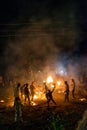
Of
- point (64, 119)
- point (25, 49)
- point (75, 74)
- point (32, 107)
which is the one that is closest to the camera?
point (64, 119)

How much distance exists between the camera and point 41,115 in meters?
17.0

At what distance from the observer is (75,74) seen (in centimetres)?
3603

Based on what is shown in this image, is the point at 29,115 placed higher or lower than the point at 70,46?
lower

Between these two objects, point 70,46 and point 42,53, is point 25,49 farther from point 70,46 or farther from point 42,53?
point 70,46

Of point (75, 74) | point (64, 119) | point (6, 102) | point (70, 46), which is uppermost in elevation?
point (70, 46)

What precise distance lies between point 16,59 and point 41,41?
521cm

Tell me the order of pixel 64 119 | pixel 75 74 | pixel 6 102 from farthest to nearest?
pixel 75 74 < pixel 6 102 < pixel 64 119

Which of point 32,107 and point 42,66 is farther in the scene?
point 42,66

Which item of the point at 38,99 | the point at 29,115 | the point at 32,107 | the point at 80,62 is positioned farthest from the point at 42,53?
the point at 29,115

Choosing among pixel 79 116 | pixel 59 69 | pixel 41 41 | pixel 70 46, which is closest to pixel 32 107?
pixel 79 116

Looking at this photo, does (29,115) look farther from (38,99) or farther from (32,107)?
(38,99)

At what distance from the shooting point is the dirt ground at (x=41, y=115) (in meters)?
14.5

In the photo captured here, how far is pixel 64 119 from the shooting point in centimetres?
1525

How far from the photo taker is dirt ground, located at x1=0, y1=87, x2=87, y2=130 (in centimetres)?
1445
